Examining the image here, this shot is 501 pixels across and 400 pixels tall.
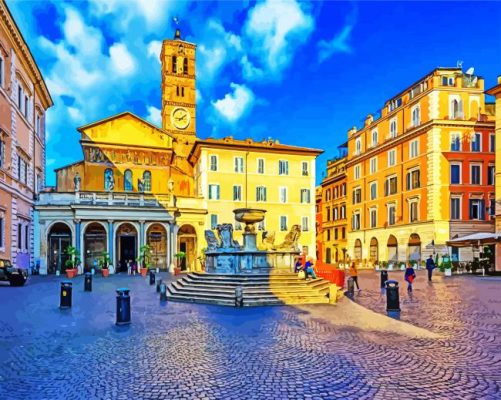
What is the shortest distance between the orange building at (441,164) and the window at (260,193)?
14.5 m

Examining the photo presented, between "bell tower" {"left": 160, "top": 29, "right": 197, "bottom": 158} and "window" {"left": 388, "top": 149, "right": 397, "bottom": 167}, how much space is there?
30.5 metres

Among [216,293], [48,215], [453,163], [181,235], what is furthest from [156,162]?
[216,293]

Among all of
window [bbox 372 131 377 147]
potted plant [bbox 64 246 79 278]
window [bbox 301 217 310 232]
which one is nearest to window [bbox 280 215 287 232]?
window [bbox 301 217 310 232]

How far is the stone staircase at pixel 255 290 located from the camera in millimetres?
14047

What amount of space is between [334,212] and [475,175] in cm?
2461

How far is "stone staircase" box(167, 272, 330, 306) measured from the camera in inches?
553

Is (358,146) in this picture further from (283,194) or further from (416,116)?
(283,194)

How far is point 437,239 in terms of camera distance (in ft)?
130

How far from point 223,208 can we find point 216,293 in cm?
2785

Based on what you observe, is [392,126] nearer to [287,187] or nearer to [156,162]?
[287,187]

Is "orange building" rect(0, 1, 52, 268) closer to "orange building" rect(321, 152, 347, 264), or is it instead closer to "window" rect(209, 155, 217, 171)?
"window" rect(209, 155, 217, 171)

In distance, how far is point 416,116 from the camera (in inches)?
1693

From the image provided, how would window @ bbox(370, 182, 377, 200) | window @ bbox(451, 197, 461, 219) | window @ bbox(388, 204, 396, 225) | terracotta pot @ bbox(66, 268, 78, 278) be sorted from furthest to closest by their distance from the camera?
window @ bbox(370, 182, 377, 200) < window @ bbox(388, 204, 396, 225) < window @ bbox(451, 197, 461, 219) < terracotta pot @ bbox(66, 268, 78, 278)

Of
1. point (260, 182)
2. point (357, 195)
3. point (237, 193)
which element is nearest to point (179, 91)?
point (260, 182)
